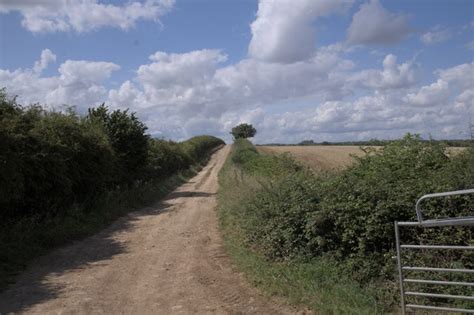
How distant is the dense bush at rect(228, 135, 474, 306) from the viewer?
8.20 m

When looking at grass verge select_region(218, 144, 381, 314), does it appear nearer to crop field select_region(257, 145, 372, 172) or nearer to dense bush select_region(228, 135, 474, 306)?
dense bush select_region(228, 135, 474, 306)

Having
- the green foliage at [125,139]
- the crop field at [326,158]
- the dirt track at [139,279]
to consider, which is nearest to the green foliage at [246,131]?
the crop field at [326,158]

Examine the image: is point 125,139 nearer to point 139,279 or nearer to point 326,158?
point 139,279

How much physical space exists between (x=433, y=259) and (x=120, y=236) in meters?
9.32

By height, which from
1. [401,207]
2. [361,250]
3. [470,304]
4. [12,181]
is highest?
[12,181]

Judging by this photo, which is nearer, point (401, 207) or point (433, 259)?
point (433, 259)

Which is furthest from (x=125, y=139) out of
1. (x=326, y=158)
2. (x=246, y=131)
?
(x=246, y=131)

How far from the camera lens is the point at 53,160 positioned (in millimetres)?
14266

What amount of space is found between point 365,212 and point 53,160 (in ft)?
31.3

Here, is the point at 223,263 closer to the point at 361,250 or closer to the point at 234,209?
the point at 361,250

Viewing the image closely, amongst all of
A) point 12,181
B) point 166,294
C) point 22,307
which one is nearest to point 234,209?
point 12,181

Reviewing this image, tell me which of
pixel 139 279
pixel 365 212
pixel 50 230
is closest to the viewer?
pixel 365 212

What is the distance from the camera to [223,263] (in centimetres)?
1069

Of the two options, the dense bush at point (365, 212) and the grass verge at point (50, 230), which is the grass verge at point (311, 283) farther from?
the grass verge at point (50, 230)
